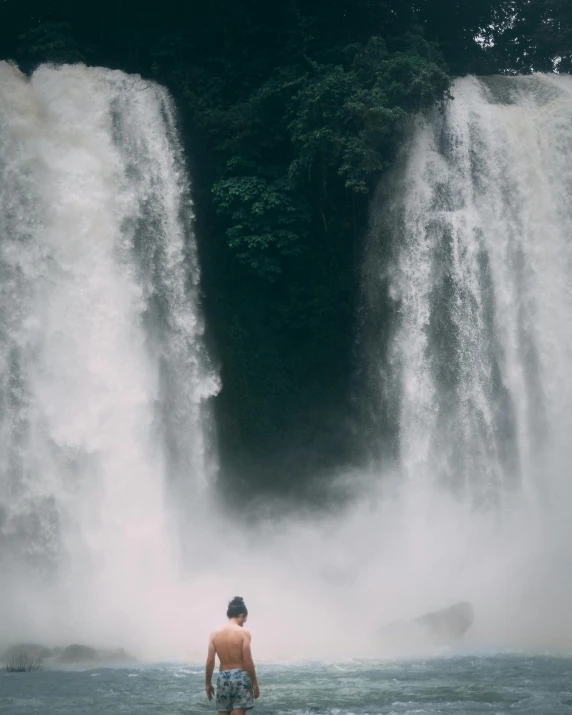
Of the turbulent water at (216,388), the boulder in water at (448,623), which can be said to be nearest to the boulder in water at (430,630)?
the boulder in water at (448,623)

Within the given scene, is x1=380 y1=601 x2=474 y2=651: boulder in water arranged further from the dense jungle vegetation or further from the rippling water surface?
the dense jungle vegetation

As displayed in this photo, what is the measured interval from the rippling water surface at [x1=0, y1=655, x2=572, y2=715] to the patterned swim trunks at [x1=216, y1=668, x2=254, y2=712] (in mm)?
3665

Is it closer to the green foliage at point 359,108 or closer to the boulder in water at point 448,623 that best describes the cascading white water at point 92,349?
the green foliage at point 359,108

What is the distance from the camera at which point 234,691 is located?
8.40 m

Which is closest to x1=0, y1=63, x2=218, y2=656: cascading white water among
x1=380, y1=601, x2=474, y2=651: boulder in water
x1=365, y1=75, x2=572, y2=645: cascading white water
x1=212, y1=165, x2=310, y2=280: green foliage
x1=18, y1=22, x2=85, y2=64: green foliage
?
x1=18, y1=22, x2=85, y2=64: green foliage

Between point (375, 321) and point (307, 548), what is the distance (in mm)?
5373

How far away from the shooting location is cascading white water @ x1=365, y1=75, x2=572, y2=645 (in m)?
20.8

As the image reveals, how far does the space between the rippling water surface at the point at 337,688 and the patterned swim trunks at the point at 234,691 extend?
3.67 meters

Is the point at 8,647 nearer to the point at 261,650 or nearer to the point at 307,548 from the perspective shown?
the point at 261,650

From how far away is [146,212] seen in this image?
831 inches

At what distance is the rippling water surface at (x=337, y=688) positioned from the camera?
479 inches

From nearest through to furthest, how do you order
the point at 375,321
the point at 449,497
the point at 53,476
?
1. the point at 53,476
2. the point at 449,497
3. the point at 375,321

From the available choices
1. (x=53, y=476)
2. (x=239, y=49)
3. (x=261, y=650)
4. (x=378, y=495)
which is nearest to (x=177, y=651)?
(x=261, y=650)

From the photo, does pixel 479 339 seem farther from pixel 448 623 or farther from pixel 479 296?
pixel 448 623
